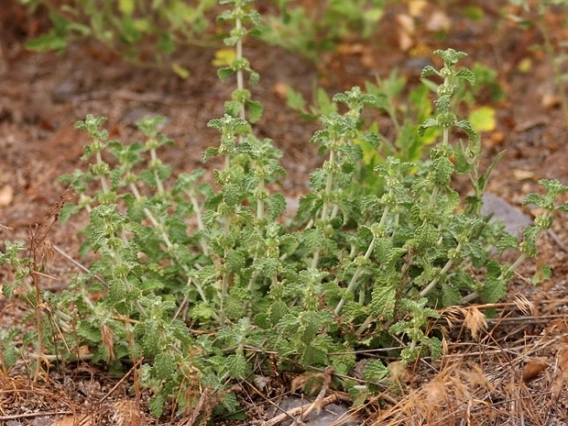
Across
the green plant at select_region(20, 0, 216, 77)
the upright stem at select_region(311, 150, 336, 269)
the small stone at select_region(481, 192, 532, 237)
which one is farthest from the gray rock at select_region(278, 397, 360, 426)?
the green plant at select_region(20, 0, 216, 77)

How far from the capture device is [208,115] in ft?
14.8

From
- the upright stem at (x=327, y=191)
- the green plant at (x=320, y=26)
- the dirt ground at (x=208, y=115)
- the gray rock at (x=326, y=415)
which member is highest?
the upright stem at (x=327, y=191)

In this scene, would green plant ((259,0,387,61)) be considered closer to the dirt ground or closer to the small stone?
the dirt ground

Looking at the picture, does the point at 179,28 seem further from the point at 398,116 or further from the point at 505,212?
the point at 505,212

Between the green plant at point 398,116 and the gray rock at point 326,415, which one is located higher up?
the green plant at point 398,116

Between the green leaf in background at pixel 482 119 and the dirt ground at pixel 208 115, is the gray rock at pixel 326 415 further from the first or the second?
the green leaf in background at pixel 482 119

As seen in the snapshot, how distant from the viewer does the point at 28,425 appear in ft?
8.74

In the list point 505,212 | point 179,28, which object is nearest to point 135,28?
point 179,28

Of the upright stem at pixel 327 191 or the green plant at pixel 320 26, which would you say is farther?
the green plant at pixel 320 26

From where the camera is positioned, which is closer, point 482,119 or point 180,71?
point 482,119

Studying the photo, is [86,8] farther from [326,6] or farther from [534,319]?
[534,319]

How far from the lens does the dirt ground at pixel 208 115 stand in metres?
2.93

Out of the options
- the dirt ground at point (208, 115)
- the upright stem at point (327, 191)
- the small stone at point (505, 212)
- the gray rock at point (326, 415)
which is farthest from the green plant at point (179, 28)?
the gray rock at point (326, 415)

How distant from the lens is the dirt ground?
293cm
